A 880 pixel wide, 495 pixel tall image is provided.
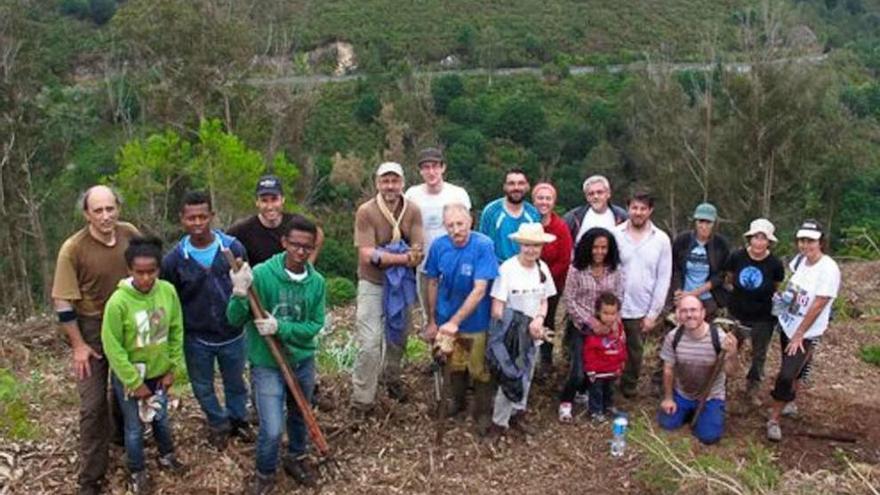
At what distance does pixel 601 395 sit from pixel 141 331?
2.95 metres

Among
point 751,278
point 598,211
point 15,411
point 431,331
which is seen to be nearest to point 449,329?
point 431,331

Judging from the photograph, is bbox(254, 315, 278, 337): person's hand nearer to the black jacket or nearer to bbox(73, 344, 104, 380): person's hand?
bbox(73, 344, 104, 380): person's hand

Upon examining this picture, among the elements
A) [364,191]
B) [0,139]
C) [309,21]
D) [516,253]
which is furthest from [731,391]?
[309,21]

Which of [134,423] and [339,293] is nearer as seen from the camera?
[134,423]

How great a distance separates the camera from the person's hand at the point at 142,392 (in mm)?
4133

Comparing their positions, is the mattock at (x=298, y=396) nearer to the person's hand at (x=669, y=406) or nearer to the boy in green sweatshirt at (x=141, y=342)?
the boy in green sweatshirt at (x=141, y=342)

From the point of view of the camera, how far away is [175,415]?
17.1 feet

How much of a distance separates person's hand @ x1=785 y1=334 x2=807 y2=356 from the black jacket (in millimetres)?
537

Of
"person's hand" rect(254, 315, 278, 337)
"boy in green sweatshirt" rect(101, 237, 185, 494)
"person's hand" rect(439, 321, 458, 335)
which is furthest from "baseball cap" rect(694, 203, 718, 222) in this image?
"boy in green sweatshirt" rect(101, 237, 185, 494)

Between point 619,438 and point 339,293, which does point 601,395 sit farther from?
point 339,293

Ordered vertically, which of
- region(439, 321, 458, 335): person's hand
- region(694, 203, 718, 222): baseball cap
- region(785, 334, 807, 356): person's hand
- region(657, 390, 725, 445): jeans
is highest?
region(694, 203, 718, 222): baseball cap

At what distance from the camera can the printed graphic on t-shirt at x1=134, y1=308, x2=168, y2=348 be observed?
4.09 m

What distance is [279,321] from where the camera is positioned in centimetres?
420

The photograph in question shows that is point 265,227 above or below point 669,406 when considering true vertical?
above
